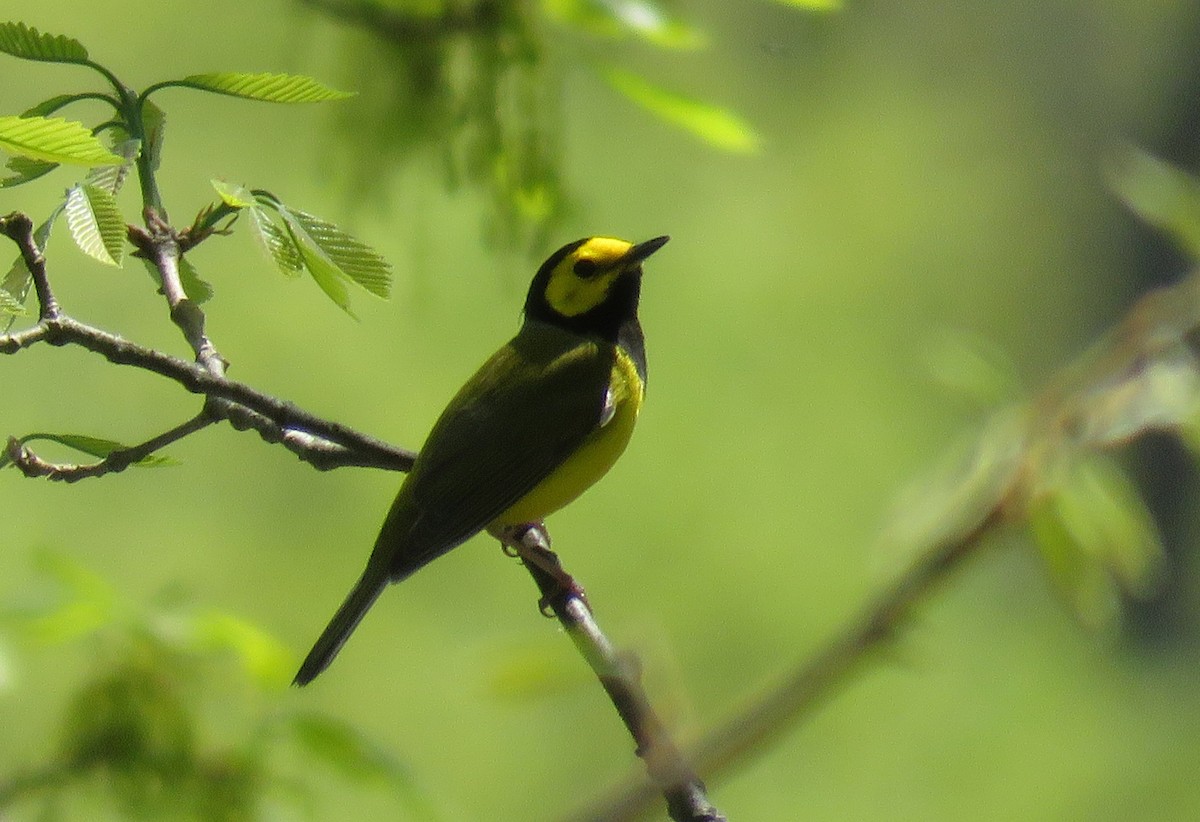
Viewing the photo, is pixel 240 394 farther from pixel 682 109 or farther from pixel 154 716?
pixel 154 716

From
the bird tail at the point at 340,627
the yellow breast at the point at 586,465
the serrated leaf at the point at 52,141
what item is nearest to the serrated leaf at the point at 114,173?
the serrated leaf at the point at 52,141

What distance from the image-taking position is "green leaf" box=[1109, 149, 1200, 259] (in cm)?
153

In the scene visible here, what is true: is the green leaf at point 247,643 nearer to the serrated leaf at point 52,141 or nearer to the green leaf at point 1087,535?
the serrated leaf at point 52,141

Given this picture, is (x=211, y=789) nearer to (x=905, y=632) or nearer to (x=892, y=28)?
(x=905, y=632)

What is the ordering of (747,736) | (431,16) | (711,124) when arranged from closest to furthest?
(747,736), (711,124), (431,16)

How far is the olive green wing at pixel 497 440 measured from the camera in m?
2.60

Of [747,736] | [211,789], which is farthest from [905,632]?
[211,789]

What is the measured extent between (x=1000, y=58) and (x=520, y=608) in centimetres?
643

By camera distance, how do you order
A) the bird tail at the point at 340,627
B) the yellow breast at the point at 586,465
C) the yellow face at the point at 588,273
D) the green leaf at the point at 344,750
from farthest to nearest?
1. the yellow face at the point at 588,273
2. the yellow breast at the point at 586,465
3. the bird tail at the point at 340,627
4. the green leaf at the point at 344,750

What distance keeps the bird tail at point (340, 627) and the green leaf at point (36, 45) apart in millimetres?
1264

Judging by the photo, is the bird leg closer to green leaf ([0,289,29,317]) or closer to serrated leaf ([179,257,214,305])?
serrated leaf ([179,257,214,305])

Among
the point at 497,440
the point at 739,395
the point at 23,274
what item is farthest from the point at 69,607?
the point at 739,395

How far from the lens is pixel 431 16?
99.3 inches

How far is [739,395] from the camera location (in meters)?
9.25
